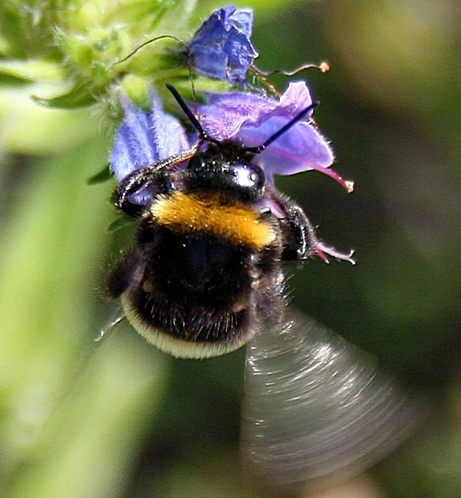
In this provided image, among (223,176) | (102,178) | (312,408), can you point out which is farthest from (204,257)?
(102,178)

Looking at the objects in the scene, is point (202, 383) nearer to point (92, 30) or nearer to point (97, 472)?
point (97, 472)

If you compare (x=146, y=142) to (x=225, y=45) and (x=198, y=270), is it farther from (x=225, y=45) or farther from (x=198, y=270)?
(x=198, y=270)

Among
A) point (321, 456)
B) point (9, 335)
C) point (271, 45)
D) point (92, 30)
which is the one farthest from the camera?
point (271, 45)

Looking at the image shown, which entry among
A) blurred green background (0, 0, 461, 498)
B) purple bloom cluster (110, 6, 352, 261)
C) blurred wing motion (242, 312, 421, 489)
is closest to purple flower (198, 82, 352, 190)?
purple bloom cluster (110, 6, 352, 261)

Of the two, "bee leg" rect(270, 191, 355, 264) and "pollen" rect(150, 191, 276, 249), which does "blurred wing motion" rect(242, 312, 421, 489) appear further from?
"pollen" rect(150, 191, 276, 249)

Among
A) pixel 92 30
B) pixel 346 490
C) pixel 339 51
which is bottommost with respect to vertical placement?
pixel 346 490

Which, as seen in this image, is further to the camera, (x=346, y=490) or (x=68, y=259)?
(x=346, y=490)

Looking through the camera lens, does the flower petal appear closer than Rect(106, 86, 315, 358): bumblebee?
No

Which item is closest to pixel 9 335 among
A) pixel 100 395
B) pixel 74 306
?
pixel 74 306
